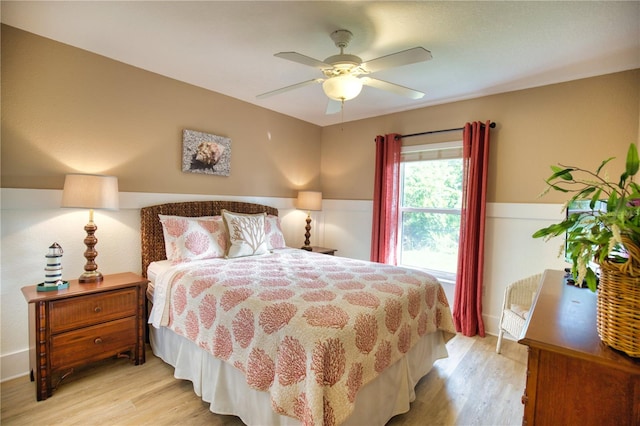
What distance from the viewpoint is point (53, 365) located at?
6.54 ft

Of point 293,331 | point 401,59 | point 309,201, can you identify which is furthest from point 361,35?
point 309,201

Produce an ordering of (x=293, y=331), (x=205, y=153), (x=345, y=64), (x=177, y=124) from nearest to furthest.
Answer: (x=293, y=331), (x=345, y=64), (x=177, y=124), (x=205, y=153)

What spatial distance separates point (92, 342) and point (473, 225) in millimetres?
3429

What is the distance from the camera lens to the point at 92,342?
2.17 m

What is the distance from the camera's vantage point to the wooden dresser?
87 centimetres

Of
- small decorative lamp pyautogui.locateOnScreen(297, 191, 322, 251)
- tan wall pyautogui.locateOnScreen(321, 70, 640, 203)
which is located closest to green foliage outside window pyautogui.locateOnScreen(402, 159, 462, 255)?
tan wall pyautogui.locateOnScreen(321, 70, 640, 203)

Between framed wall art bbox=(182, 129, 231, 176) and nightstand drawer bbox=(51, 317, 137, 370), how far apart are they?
1551 mm

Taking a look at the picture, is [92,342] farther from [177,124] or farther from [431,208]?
[431,208]

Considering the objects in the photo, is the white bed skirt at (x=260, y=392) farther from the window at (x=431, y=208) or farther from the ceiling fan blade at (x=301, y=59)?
the ceiling fan blade at (x=301, y=59)

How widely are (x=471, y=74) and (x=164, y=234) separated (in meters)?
3.09

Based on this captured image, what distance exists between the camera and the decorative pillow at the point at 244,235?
2.80 m

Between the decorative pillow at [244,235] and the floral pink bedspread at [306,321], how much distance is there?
0.31 m

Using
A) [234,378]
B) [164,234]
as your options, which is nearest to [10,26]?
[164,234]

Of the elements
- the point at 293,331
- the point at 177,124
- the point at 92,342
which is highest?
the point at 177,124
